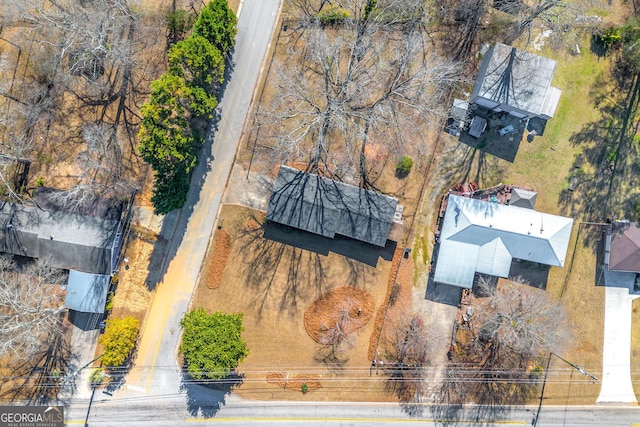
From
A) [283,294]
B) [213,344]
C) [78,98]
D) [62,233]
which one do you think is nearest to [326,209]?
[283,294]

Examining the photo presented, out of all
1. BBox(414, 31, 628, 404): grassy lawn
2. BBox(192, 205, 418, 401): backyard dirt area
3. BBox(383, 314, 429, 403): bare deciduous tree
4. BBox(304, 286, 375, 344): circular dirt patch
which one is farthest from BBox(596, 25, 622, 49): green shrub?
BBox(304, 286, 375, 344): circular dirt patch

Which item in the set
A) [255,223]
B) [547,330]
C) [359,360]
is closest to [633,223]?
[547,330]

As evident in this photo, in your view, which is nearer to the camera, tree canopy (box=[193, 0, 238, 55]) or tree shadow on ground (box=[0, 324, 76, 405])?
tree canopy (box=[193, 0, 238, 55])

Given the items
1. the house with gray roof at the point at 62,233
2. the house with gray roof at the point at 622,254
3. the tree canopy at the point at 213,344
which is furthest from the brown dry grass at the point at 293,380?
the house with gray roof at the point at 622,254

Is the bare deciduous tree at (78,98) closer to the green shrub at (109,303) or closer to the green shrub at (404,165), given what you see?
the green shrub at (109,303)

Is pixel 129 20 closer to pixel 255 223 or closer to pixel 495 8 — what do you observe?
pixel 255 223

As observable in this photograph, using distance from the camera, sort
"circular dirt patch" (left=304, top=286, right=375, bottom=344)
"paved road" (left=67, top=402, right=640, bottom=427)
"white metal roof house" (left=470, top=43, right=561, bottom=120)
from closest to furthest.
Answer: "white metal roof house" (left=470, top=43, right=561, bottom=120), "paved road" (left=67, top=402, right=640, bottom=427), "circular dirt patch" (left=304, top=286, right=375, bottom=344)

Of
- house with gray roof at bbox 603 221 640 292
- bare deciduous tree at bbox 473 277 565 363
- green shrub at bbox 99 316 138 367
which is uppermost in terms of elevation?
house with gray roof at bbox 603 221 640 292

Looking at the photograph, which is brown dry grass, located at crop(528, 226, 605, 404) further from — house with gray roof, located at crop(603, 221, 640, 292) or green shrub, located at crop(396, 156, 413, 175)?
green shrub, located at crop(396, 156, 413, 175)
